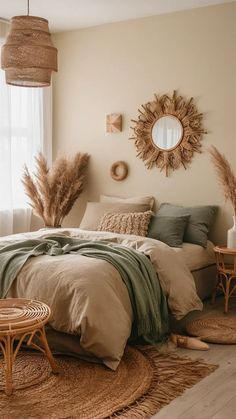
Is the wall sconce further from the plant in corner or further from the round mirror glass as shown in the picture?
the plant in corner

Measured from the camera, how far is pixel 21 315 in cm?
297

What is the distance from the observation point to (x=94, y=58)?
581 cm

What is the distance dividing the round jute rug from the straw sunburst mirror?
87.8 inches

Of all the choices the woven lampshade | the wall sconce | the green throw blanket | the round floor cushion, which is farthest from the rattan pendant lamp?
the round floor cushion

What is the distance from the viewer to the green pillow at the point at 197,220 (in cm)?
484

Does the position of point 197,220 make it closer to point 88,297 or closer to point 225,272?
point 225,272

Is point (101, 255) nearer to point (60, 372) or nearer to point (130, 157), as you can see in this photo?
point (60, 372)

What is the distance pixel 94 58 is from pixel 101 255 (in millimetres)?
2853

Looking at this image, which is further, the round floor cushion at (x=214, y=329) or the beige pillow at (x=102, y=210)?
the beige pillow at (x=102, y=210)

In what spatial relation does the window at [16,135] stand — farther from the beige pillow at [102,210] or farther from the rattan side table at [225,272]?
→ the rattan side table at [225,272]

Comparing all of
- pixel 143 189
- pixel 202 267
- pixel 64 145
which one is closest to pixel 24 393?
pixel 202 267

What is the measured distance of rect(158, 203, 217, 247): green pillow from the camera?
A: 15.9 feet

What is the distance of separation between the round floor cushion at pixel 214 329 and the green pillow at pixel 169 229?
29.5 inches

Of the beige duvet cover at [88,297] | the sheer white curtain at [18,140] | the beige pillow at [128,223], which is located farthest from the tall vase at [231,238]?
the sheer white curtain at [18,140]
